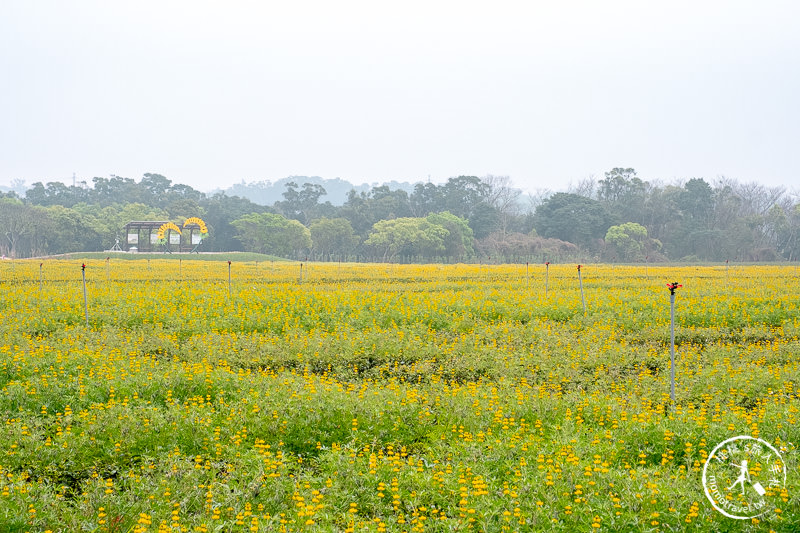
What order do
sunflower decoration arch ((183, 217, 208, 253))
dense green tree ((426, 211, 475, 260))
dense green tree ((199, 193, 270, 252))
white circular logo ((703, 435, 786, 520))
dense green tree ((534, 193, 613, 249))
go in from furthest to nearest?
dense green tree ((199, 193, 270, 252)), dense green tree ((534, 193, 613, 249)), dense green tree ((426, 211, 475, 260)), sunflower decoration arch ((183, 217, 208, 253)), white circular logo ((703, 435, 786, 520))

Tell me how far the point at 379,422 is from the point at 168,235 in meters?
65.6

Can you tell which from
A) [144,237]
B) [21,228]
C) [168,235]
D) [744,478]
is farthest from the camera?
[21,228]

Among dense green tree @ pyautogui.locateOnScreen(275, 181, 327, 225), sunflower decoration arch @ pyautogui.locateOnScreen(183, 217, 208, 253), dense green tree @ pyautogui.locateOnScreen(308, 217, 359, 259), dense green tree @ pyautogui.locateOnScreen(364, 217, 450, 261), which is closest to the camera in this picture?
dense green tree @ pyautogui.locateOnScreen(364, 217, 450, 261)

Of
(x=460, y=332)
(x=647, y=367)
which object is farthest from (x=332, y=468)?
(x=460, y=332)

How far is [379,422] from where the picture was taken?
28.0ft

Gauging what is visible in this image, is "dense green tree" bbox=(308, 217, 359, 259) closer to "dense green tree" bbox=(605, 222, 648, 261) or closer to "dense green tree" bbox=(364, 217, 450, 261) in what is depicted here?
"dense green tree" bbox=(364, 217, 450, 261)

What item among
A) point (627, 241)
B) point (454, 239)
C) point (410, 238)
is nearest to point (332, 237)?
point (410, 238)

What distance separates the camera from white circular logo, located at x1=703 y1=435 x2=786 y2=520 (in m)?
5.64

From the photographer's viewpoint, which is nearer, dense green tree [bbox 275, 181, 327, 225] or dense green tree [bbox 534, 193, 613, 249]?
dense green tree [bbox 534, 193, 613, 249]

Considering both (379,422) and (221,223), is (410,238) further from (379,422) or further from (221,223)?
(379,422)

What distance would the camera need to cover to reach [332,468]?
6.94 metres

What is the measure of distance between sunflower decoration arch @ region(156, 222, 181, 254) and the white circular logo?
216 ft

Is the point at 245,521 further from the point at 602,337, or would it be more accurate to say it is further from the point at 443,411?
the point at 602,337

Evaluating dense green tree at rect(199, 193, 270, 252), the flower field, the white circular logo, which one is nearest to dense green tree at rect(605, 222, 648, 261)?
dense green tree at rect(199, 193, 270, 252)
